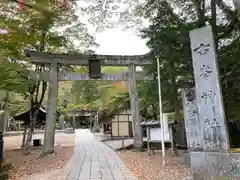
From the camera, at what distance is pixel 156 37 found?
29.3 ft

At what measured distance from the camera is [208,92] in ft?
21.6

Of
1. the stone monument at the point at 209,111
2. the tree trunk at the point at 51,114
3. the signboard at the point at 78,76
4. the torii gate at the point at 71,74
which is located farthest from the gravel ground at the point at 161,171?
the signboard at the point at 78,76

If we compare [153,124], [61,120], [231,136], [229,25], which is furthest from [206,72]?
[61,120]

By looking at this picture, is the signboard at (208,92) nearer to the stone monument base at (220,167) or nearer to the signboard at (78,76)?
the stone monument base at (220,167)

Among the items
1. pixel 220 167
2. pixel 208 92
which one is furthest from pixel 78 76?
pixel 220 167

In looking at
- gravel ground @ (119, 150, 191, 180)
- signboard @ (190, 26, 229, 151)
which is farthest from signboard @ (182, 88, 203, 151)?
signboard @ (190, 26, 229, 151)

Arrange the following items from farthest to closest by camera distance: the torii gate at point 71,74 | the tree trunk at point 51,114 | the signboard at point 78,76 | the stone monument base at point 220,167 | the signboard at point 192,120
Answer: the signboard at point 78,76
the torii gate at point 71,74
the tree trunk at point 51,114
the signboard at point 192,120
the stone monument base at point 220,167

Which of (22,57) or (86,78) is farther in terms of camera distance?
(86,78)

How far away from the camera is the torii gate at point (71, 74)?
11.3 m

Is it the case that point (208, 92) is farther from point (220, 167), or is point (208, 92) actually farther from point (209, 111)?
point (220, 167)

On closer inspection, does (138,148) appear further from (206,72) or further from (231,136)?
(206,72)

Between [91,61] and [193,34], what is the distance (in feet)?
20.9

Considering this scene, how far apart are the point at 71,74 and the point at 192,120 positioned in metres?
6.80

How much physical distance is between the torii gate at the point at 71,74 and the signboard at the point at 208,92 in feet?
12.6
